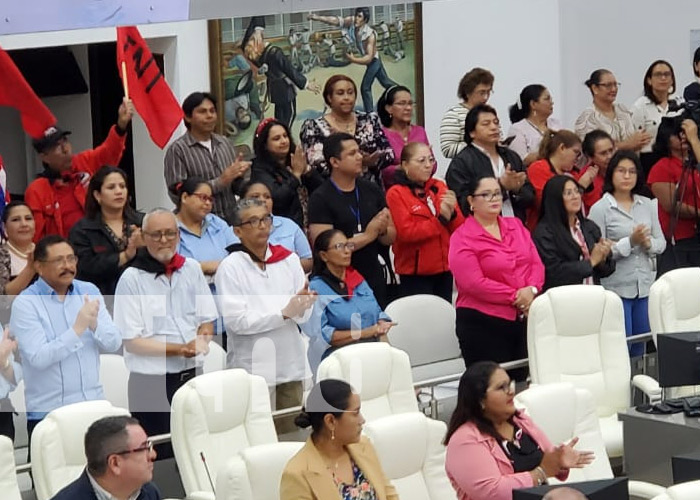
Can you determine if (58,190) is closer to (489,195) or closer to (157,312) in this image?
(157,312)

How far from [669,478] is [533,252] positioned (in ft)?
4.85

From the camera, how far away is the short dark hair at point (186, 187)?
7.07 m

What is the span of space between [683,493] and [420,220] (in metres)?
3.11

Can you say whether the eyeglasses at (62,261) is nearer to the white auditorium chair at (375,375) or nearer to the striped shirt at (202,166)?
the white auditorium chair at (375,375)

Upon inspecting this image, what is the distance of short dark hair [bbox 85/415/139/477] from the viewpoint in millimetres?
4625

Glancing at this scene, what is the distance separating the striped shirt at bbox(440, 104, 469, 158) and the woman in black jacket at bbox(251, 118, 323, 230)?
99cm

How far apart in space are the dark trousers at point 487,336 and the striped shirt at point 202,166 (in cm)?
133

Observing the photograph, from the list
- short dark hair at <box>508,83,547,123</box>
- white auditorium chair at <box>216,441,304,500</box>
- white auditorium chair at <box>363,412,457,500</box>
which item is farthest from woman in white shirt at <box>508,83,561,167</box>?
white auditorium chair at <box>216,441,304,500</box>

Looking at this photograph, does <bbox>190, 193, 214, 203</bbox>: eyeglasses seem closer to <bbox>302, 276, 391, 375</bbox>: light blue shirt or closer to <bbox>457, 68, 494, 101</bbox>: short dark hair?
<bbox>302, 276, 391, 375</bbox>: light blue shirt

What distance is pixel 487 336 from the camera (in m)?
7.41

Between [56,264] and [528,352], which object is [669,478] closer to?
[528,352]

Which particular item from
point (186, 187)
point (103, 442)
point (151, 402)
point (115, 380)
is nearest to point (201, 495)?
point (151, 402)

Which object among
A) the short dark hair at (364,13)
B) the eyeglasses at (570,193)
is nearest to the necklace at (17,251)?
the eyeglasses at (570,193)

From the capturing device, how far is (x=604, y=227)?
8.22 meters
